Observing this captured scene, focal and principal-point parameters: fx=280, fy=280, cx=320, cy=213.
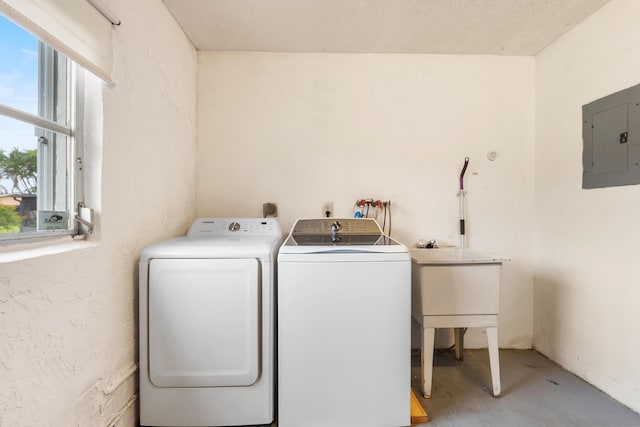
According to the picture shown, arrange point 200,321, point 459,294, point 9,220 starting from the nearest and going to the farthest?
point 9,220 → point 200,321 → point 459,294

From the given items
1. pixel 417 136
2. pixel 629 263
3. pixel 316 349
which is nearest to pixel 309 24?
pixel 417 136

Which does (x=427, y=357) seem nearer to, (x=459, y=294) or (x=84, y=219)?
(x=459, y=294)

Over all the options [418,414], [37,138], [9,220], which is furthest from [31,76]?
[418,414]

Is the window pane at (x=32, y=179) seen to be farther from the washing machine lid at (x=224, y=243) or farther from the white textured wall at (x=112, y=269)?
the washing machine lid at (x=224, y=243)

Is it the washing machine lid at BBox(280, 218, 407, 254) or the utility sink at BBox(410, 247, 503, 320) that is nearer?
the utility sink at BBox(410, 247, 503, 320)

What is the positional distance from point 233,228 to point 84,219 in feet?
2.52

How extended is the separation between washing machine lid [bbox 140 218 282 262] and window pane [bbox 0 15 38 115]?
703 mm

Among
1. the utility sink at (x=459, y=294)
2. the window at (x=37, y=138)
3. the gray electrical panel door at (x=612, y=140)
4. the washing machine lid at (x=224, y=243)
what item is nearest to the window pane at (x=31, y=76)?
the window at (x=37, y=138)

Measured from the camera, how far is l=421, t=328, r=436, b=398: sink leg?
5.16 feet

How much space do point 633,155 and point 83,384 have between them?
2786 millimetres

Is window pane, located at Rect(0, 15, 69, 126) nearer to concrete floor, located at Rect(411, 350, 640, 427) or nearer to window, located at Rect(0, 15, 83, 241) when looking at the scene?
window, located at Rect(0, 15, 83, 241)

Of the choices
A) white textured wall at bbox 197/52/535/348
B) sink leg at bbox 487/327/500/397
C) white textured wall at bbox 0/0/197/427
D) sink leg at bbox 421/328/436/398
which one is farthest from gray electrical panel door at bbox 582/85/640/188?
white textured wall at bbox 0/0/197/427

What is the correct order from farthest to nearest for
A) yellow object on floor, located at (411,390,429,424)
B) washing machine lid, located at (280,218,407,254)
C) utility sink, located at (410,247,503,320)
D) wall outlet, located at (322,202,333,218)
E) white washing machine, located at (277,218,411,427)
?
wall outlet, located at (322,202,333,218), washing machine lid, located at (280,218,407,254), utility sink, located at (410,247,503,320), yellow object on floor, located at (411,390,429,424), white washing machine, located at (277,218,411,427)

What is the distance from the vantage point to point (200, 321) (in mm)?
1308
